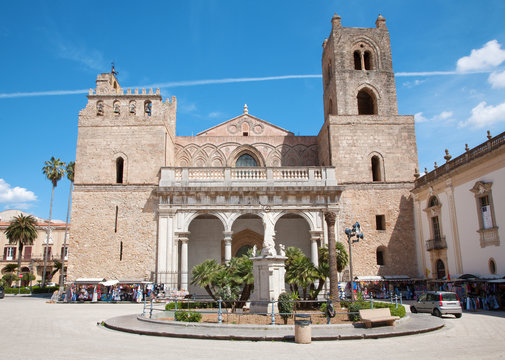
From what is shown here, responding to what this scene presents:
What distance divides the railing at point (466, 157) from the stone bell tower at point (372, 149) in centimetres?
168

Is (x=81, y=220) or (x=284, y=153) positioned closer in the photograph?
(x=81, y=220)

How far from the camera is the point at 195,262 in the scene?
27.7 meters

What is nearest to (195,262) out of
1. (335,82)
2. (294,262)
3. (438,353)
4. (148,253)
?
(148,253)

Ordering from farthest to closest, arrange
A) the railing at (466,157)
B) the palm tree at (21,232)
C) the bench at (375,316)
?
the palm tree at (21,232), the railing at (466,157), the bench at (375,316)

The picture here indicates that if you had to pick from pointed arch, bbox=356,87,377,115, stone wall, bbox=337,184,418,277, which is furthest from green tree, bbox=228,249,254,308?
pointed arch, bbox=356,87,377,115

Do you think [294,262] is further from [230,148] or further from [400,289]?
[230,148]

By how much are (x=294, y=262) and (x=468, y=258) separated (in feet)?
31.9

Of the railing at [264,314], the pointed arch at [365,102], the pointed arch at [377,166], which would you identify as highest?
the pointed arch at [365,102]

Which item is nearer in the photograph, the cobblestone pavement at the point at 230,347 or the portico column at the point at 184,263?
the cobblestone pavement at the point at 230,347

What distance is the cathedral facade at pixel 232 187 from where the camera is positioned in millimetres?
24984

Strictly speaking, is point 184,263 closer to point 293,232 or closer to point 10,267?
point 293,232

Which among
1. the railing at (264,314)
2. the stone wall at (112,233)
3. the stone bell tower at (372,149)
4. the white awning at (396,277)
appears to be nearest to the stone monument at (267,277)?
the railing at (264,314)

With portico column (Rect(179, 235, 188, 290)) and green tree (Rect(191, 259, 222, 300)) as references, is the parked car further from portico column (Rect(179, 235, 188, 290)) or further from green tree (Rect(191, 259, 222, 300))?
portico column (Rect(179, 235, 188, 290))

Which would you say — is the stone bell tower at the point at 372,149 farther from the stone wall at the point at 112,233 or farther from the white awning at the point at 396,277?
the stone wall at the point at 112,233
